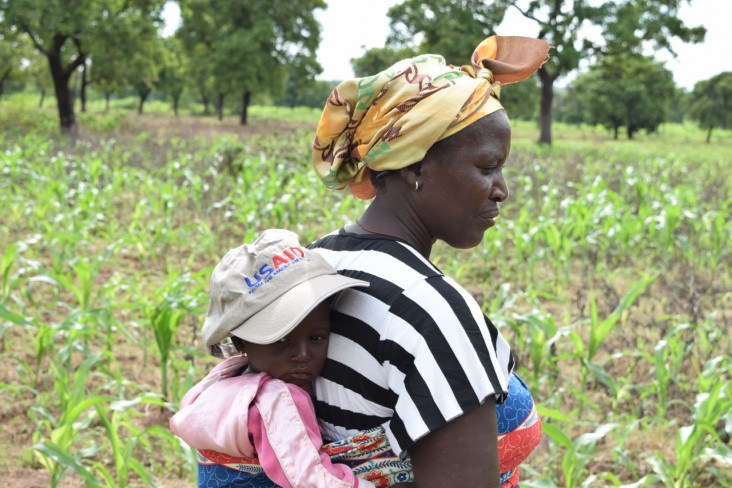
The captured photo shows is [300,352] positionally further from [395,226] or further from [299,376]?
[395,226]

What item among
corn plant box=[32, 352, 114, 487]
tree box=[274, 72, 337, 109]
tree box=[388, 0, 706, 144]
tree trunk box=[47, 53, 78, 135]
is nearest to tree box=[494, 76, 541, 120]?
tree box=[388, 0, 706, 144]

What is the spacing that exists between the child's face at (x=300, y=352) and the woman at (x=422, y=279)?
2 centimetres

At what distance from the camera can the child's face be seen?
129cm

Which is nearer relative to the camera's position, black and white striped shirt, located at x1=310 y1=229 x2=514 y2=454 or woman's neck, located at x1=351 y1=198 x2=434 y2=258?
black and white striped shirt, located at x1=310 y1=229 x2=514 y2=454

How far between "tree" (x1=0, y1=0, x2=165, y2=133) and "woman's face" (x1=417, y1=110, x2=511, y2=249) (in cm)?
1681

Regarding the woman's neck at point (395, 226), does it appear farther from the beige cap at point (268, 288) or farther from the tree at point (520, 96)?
the tree at point (520, 96)

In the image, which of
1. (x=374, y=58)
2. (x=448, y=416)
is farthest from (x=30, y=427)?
(x=374, y=58)

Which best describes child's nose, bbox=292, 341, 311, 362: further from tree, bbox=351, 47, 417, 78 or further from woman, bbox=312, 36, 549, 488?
tree, bbox=351, 47, 417, 78

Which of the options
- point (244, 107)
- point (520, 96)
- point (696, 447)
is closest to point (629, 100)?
point (520, 96)

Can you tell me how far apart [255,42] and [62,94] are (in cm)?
1504

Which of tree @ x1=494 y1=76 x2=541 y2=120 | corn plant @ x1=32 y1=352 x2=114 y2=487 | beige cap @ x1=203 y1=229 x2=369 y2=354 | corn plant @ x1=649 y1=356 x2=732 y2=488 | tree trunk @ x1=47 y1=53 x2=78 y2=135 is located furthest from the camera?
tree @ x1=494 y1=76 x2=541 y2=120

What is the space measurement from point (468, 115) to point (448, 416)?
51 cm

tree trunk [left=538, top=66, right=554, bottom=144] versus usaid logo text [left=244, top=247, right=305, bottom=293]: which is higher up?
tree trunk [left=538, top=66, right=554, bottom=144]

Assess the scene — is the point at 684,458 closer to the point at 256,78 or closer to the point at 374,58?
the point at 256,78
